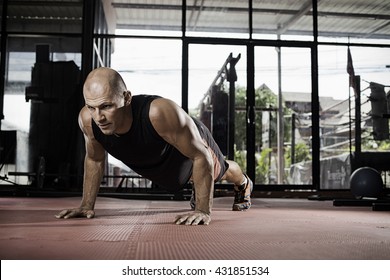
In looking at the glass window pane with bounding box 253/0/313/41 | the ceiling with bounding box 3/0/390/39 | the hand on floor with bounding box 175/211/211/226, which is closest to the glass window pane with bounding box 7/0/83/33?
the ceiling with bounding box 3/0/390/39

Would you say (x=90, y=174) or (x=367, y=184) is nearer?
(x=90, y=174)

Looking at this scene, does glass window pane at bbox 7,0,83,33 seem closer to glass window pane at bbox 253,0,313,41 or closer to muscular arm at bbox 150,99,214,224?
glass window pane at bbox 253,0,313,41

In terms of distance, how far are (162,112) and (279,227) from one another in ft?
2.35

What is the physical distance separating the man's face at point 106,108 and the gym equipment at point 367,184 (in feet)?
9.91

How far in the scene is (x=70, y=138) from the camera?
5781 mm

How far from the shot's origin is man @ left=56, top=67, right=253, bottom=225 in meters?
1.74

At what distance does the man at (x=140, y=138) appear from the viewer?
1.74 metres

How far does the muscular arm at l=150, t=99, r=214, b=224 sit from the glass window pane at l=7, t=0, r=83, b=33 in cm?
509

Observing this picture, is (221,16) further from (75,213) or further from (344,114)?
(75,213)

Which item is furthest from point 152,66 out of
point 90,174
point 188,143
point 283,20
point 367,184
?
point 188,143

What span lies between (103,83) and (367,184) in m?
3.20

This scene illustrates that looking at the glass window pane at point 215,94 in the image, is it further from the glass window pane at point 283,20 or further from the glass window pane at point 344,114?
the glass window pane at point 344,114

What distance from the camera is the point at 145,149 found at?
80.2 inches

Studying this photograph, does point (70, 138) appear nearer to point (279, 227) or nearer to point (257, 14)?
point (257, 14)
